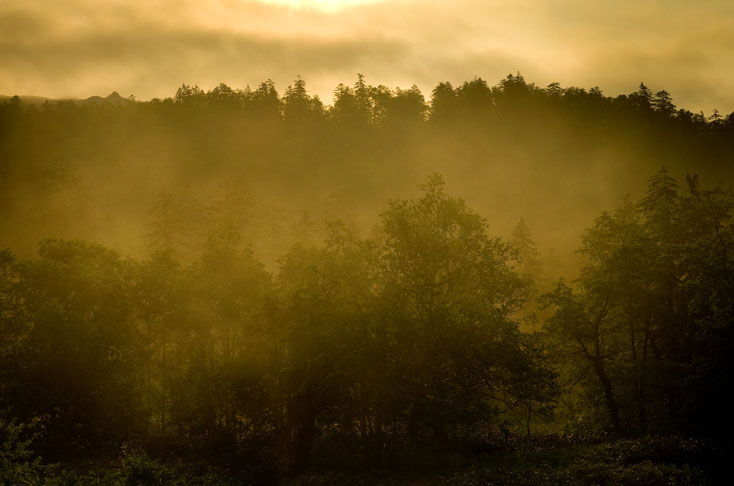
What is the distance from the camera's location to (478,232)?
3381 cm

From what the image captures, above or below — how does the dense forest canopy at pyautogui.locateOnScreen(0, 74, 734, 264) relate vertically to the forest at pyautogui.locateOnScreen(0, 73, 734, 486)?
above

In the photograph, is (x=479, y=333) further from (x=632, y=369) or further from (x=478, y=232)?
(x=632, y=369)

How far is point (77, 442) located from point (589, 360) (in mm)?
35968

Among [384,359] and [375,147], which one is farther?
[375,147]

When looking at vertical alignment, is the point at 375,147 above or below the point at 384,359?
above

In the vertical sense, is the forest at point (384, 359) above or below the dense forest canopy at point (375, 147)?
below

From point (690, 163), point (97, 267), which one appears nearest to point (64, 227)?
point (97, 267)

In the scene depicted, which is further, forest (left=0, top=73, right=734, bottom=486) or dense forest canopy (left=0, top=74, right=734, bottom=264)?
dense forest canopy (left=0, top=74, right=734, bottom=264)

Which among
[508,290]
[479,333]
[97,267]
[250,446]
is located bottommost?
[250,446]

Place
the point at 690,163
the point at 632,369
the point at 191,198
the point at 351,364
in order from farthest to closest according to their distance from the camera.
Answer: the point at 690,163 < the point at 191,198 < the point at 632,369 < the point at 351,364

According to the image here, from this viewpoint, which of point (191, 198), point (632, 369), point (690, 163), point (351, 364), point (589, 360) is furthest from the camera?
point (690, 163)

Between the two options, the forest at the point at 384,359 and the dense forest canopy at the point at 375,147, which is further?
the dense forest canopy at the point at 375,147

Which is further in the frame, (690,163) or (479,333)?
(690,163)

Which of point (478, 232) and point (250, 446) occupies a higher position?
point (478, 232)
